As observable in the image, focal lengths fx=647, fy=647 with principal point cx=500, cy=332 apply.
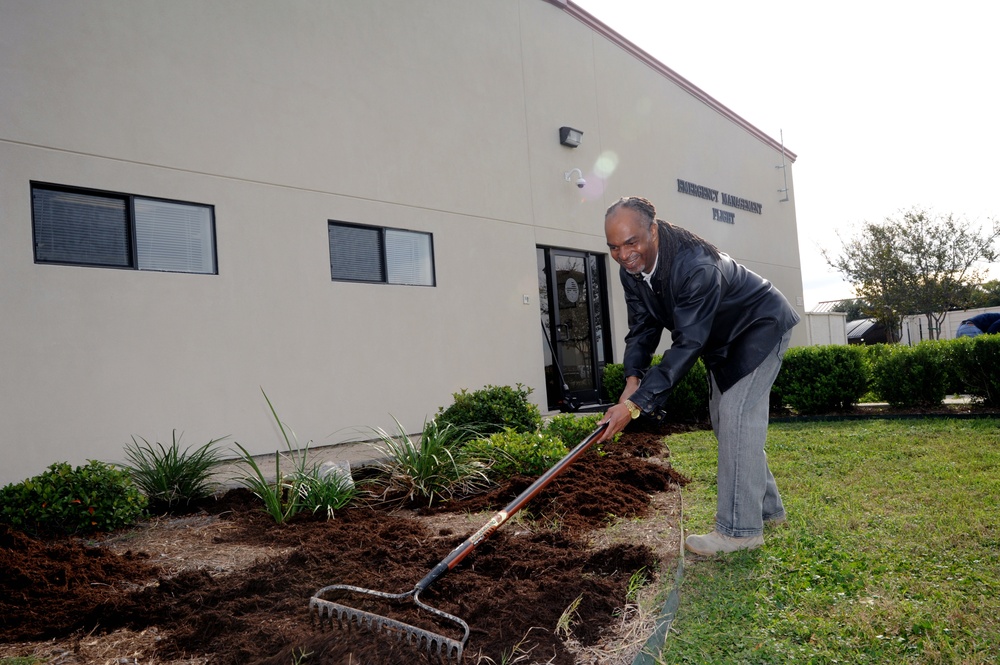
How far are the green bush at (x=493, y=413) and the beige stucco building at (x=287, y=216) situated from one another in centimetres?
161

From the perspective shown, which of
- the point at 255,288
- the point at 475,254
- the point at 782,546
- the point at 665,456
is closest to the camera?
the point at 782,546

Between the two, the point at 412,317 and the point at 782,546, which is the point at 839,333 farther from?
the point at 782,546

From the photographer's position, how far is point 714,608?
2648 mm

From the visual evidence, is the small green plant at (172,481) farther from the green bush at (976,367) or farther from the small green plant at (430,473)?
the green bush at (976,367)

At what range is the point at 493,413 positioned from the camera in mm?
6293

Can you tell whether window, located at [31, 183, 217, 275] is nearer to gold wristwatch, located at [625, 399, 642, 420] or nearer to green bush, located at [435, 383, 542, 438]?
green bush, located at [435, 383, 542, 438]

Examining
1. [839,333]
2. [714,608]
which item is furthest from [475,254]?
[839,333]

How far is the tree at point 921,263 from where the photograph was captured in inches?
858

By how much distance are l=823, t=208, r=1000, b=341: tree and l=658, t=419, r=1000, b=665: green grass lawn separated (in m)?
20.5

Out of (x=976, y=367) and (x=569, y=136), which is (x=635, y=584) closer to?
(x=976, y=367)

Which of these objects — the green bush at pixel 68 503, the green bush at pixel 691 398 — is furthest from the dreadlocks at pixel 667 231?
the green bush at pixel 691 398

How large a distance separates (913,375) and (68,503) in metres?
8.65

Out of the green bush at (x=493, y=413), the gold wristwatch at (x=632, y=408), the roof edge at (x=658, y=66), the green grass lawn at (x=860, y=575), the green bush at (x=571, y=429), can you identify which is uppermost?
the roof edge at (x=658, y=66)

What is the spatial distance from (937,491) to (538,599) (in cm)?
292
